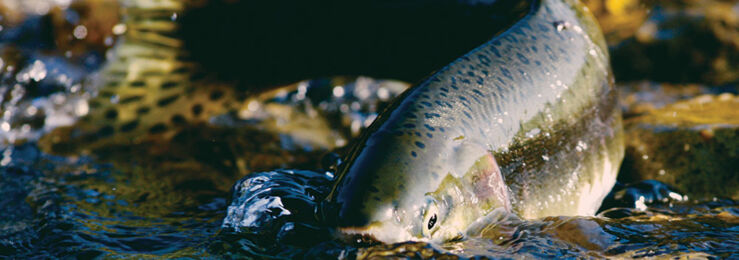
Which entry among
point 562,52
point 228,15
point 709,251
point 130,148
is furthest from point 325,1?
point 709,251

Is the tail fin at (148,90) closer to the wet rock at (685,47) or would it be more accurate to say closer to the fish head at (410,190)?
the fish head at (410,190)

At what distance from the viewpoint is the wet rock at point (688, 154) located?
→ 9.32 feet

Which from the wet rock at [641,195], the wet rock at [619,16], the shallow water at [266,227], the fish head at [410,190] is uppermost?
the wet rock at [619,16]

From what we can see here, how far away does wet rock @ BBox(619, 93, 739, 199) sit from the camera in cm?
284

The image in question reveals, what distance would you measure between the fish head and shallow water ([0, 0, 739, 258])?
0.05 m

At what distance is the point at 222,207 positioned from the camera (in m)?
2.69

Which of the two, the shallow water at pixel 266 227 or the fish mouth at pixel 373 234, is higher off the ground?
the fish mouth at pixel 373 234

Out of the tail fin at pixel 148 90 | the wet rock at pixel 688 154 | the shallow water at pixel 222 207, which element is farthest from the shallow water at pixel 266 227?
the tail fin at pixel 148 90

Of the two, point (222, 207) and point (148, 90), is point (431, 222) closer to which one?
point (222, 207)

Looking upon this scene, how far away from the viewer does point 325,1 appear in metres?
3.99

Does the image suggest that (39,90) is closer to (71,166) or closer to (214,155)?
(71,166)

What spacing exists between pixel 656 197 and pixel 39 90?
3.95m

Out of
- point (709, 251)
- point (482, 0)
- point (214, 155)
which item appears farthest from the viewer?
point (214, 155)

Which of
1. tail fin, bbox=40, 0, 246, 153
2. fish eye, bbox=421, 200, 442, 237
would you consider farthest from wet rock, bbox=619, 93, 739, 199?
tail fin, bbox=40, 0, 246, 153
